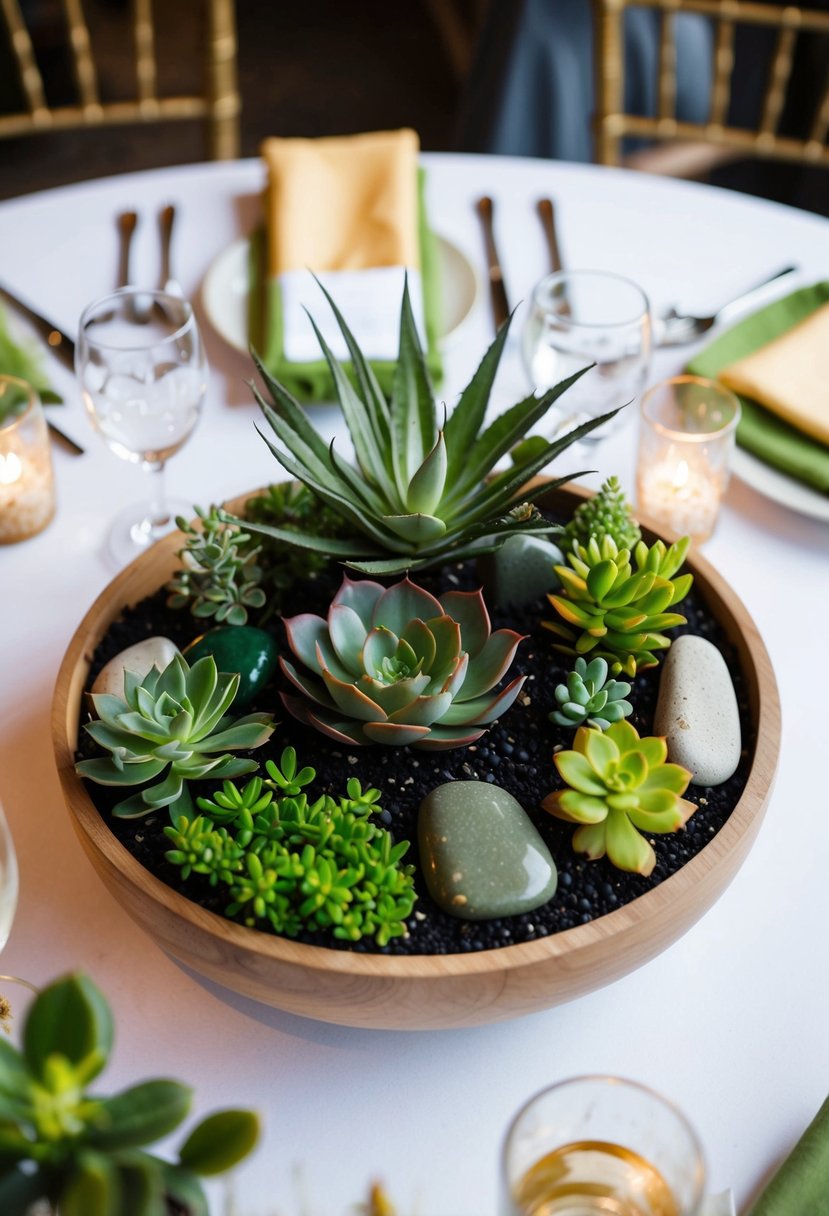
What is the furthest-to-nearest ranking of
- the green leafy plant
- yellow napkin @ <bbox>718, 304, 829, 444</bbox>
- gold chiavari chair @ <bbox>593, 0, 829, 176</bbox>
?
gold chiavari chair @ <bbox>593, 0, 829, 176</bbox> < yellow napkin @ <bbox>718, 304, 829, 444</bbox> < the green leafy plant

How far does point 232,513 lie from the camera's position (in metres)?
0.94

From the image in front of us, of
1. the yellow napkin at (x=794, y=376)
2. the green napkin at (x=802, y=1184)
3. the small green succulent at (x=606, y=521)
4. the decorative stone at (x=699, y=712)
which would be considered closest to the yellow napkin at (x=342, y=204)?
the yellow napkin at (x=794, y=376)

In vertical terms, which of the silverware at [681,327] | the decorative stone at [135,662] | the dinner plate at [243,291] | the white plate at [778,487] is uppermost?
the dinner plate at [243,291]

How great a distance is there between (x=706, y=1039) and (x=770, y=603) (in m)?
0.40

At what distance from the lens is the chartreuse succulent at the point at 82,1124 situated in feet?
1.47

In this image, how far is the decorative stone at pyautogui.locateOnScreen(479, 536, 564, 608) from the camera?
894 mm

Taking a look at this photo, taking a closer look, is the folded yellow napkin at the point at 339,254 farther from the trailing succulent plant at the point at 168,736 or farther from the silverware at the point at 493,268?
the trailing succulent plant at the point at 168,736

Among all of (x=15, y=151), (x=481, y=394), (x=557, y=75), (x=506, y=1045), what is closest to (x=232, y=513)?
(x=481, y=394)

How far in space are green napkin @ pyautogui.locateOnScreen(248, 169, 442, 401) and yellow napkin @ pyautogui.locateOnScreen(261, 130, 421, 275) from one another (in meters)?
0.02

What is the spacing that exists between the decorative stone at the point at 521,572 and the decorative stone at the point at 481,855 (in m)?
0.19

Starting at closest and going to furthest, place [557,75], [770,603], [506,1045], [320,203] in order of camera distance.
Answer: [506,1045]
[770,603]
[320,203]
[557,75]

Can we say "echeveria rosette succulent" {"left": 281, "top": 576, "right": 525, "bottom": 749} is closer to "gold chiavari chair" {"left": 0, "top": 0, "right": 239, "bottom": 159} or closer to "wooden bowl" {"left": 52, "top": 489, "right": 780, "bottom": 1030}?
"wooden bowl" {"left": 52, "top": 489, "right": 780, "bottom": 1030}

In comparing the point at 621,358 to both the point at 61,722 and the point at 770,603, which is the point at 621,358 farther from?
the point at 61,722

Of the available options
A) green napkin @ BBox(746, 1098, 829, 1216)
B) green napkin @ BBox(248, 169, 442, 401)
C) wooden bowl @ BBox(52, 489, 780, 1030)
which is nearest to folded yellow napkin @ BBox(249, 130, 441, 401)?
green napkin @ BBox(248, 169, 442, 401)
